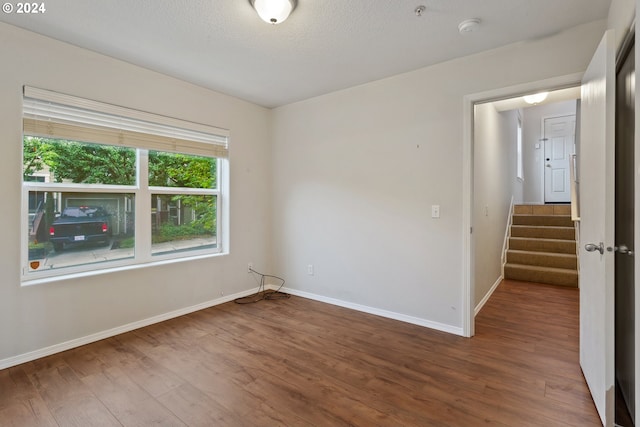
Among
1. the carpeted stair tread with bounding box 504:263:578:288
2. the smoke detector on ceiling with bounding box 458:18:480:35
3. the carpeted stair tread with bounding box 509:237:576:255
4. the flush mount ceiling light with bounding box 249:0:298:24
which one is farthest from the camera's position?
the carpeted stair tread with bounding box 509:237:576:255

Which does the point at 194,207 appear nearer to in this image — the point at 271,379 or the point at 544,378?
the point at 271,379

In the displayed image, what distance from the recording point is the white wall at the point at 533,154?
6.98 meters

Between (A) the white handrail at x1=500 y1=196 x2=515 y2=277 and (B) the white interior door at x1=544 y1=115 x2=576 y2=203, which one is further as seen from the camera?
(B) the white interior door at x1=544 y1=115 x2=576 y2=203

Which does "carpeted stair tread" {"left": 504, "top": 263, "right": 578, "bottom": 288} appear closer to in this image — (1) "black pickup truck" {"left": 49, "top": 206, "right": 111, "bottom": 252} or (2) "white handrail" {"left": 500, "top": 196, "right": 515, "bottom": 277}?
(2) "white handrail" {"left": 500, "top": 196, "right": 515, "bottom": 277}

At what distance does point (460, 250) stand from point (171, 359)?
259 cm

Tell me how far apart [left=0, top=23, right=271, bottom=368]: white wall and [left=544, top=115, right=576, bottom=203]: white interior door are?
6530mm

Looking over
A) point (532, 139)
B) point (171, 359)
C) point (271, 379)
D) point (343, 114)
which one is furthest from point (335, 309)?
point (532, 139)

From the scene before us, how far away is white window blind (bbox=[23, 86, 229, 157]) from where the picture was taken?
7.79ft

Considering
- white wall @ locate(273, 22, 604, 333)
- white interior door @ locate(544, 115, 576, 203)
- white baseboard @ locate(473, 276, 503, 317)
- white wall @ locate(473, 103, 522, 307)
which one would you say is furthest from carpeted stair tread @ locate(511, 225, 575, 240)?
white wall @ locate(273, 22, 604, 333)

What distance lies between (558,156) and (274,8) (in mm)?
7399

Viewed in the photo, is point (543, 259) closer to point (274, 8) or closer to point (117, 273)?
Answer: point (274, 8)

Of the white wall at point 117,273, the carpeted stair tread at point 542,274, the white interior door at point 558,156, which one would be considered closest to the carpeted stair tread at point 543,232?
the carpeted stair tread at point 542,274

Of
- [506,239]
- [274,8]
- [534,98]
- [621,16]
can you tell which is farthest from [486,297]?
[274,8]

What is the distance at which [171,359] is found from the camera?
7.73 feet
